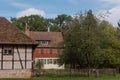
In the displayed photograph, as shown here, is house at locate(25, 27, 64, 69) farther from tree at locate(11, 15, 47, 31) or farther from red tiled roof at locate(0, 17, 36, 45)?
red tiled roof at locate(0, 17, 36, 45)

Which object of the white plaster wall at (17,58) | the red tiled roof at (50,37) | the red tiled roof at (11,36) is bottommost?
the white plaster wall at (17,58)

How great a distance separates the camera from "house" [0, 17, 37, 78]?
140ft

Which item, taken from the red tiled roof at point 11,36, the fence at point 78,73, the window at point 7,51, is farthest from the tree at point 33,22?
the window at point 7,51

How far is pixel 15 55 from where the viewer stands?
4347cm

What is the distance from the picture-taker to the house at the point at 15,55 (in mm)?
42719

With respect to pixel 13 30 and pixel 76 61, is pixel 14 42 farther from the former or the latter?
pixel 76 61

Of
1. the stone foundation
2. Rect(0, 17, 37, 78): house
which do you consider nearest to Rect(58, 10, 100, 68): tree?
Rect(0, 17, 37, 78): house

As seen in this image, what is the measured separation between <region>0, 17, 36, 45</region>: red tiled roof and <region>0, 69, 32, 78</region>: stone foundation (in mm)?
3609

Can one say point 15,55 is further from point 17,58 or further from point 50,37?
point 50,37

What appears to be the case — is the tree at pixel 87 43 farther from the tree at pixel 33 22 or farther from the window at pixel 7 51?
the tree at pixel 33 22

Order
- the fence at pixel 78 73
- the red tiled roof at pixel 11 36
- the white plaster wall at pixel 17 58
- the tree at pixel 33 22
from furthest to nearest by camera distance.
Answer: the tree at pixel 33 22 → the fence at pixel 78 73 → the red tiled roof at pixel 11 36 → the white plaster wall at pixel 17 58

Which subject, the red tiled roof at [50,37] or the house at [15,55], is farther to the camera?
the red tiled roof at [50,37]

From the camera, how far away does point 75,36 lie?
166 ft

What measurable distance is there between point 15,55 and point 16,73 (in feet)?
7.45
